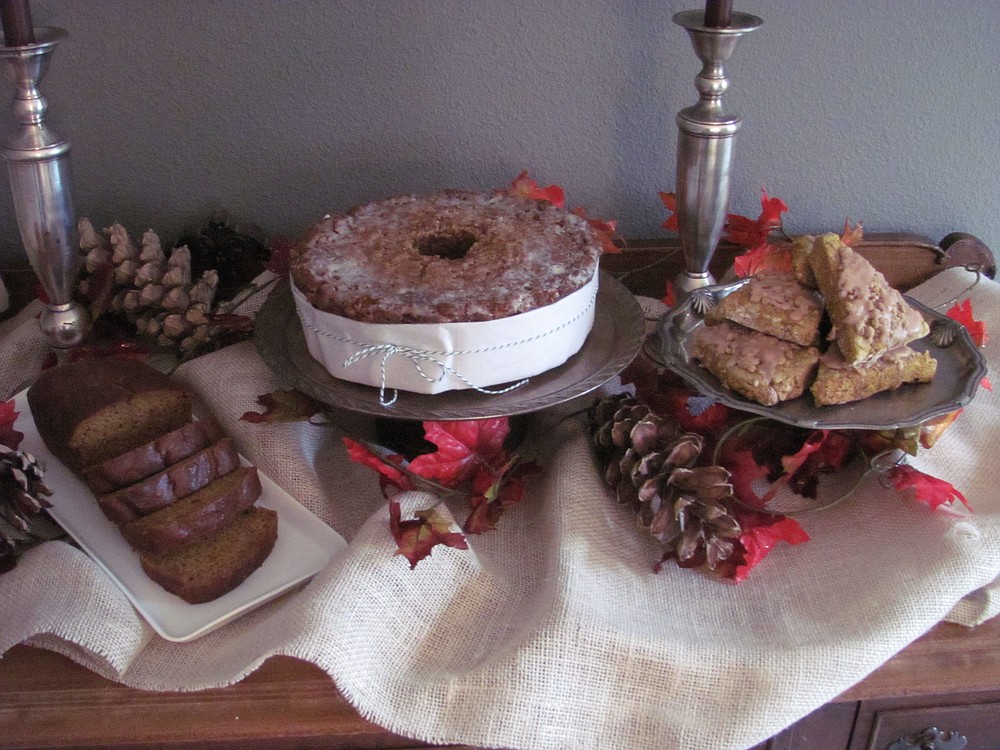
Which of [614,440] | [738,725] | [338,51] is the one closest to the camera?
[738,725]

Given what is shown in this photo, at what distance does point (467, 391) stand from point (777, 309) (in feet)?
0.79

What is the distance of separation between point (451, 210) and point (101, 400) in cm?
32

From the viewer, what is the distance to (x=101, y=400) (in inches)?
29.4

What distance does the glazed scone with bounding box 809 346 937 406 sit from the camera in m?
0.68

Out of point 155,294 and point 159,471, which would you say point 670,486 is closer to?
point 159,471

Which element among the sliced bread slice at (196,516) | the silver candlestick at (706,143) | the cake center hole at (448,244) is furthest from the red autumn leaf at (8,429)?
the silver candlestick at (706,143)

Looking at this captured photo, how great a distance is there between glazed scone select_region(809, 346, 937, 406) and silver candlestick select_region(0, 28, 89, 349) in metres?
0.62

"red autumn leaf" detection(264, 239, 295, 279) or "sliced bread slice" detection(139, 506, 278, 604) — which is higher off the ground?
"red autumn leaf" detection(264, 239, 295, 279)

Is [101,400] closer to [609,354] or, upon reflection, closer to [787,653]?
[609,354]

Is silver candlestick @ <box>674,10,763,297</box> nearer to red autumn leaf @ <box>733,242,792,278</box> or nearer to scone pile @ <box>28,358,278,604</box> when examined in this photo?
red autumn leaf @ <box>733,242,792,278</box>

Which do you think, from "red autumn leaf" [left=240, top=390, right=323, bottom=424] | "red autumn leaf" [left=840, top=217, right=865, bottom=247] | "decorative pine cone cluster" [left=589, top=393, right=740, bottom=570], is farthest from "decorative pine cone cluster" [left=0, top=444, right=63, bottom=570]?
"red autumn leaf" [left=840, top=217, right=865, bottom=247]

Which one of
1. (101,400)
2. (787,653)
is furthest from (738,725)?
(101,400)

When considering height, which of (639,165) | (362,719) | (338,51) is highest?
(338,51)

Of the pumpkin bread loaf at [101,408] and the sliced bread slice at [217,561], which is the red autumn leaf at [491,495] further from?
the pumpkin bread loaf at [101,408]
